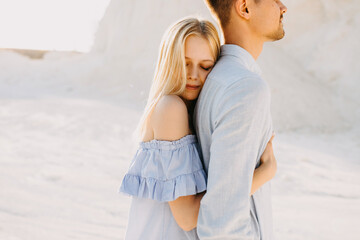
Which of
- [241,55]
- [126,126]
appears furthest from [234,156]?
[126,126]

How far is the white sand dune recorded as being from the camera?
3.86 m

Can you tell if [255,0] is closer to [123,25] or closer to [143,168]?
[143,168]

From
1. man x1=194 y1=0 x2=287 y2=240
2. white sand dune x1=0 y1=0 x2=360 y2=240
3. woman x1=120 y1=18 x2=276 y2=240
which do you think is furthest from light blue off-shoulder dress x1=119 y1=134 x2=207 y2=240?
white sand dune x1=0 y1=0 x2=360 y2=240

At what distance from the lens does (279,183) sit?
4914mm

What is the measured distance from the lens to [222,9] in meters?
1.68

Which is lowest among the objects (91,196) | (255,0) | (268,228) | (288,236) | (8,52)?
(8,52)

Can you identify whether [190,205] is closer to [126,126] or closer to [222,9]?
[222,9]

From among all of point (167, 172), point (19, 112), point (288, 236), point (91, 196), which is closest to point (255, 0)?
point (167, 172)

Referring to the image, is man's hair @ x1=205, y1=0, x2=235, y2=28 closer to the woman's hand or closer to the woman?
the woman

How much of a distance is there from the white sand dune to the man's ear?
2.44m

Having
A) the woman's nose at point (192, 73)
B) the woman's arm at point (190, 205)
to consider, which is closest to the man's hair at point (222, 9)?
the woman's nose at point (192, 73)

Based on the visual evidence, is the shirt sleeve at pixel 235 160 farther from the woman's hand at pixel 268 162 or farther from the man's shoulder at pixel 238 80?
the woman's hand at pixel 268 162

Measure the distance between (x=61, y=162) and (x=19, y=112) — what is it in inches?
160

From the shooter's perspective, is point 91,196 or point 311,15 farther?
point 311,15
